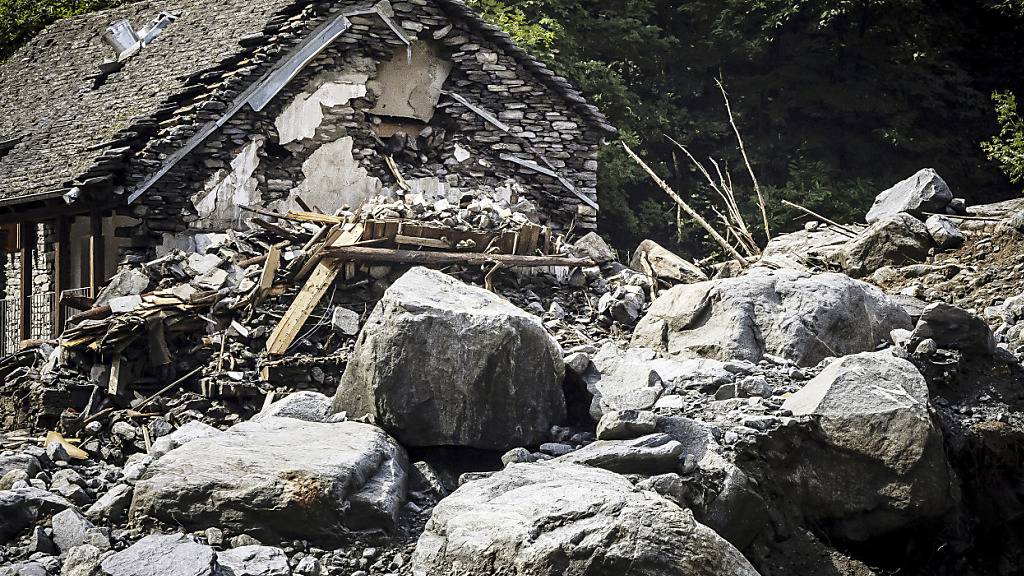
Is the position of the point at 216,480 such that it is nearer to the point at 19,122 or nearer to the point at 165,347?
the point at 165,347

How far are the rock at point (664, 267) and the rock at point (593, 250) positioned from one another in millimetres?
461

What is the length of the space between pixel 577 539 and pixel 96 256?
10091 mm

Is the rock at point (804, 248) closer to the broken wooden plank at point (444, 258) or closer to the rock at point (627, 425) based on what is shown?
the broken wooden plank at point (444, 258)

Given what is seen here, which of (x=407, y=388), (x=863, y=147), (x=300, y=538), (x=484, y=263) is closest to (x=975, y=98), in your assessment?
(x=863, y=147)

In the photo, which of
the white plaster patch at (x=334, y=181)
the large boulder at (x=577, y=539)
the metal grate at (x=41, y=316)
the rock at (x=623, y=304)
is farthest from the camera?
the metal grate at (x=41, y=316)

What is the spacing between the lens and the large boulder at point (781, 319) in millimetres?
9852

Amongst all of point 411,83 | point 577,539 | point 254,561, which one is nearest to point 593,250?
point 411,83

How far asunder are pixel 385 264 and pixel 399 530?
5505mm

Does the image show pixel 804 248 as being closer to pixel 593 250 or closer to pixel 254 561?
pixel 593 250

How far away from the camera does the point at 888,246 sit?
45.0ft

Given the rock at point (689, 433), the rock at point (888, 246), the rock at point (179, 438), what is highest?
the rock at point (689, 433)

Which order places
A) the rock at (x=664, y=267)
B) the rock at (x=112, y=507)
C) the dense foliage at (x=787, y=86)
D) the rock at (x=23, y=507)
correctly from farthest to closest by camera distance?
1. the dense foliage at (x=787, y=86)
2. the rock at (x=664, y=267)
3. the rock at (x=112, y=507)
4. the rock at (x=23, y=507)

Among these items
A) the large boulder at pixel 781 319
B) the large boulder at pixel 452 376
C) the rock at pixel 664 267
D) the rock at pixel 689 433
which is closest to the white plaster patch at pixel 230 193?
the rock at pixel 664 267

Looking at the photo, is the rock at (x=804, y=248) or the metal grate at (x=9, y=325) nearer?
the rock at (x=804, y=248)
